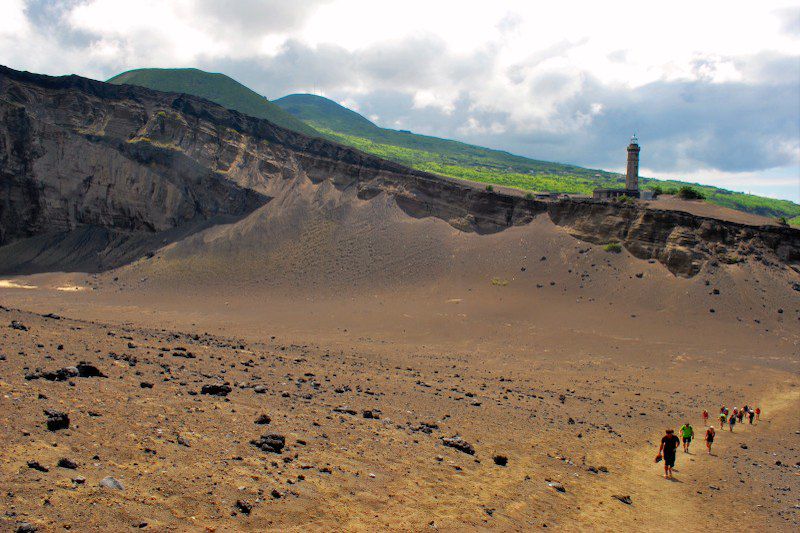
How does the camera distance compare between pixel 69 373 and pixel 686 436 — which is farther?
pixel 686 436

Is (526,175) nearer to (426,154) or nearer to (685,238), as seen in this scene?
(426,154)

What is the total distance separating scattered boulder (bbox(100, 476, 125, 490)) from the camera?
6.95 meters

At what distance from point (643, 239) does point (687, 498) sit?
36322 mm

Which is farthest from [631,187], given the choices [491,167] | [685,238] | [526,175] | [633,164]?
[491,167]

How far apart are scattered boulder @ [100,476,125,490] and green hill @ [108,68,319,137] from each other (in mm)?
127595

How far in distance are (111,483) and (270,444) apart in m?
2.65

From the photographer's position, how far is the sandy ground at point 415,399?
7762 millimetres

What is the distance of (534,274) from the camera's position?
44.3 meters

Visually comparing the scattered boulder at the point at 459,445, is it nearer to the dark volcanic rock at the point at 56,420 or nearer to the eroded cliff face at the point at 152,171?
the dark volcanic rock at the point at 56,420

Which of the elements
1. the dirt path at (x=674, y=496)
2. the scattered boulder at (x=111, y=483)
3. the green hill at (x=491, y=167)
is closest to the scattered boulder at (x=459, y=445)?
the dirt path at (x=674, y=496)

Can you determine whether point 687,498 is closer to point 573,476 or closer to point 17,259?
point 573,476

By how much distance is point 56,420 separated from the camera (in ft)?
26.8

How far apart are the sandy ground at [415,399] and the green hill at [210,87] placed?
94987 mm

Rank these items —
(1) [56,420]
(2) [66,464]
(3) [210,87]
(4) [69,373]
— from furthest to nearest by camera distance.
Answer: (3) [210,87]
(4) [69,373]
(1) [56,420]
(2) [66,464]
